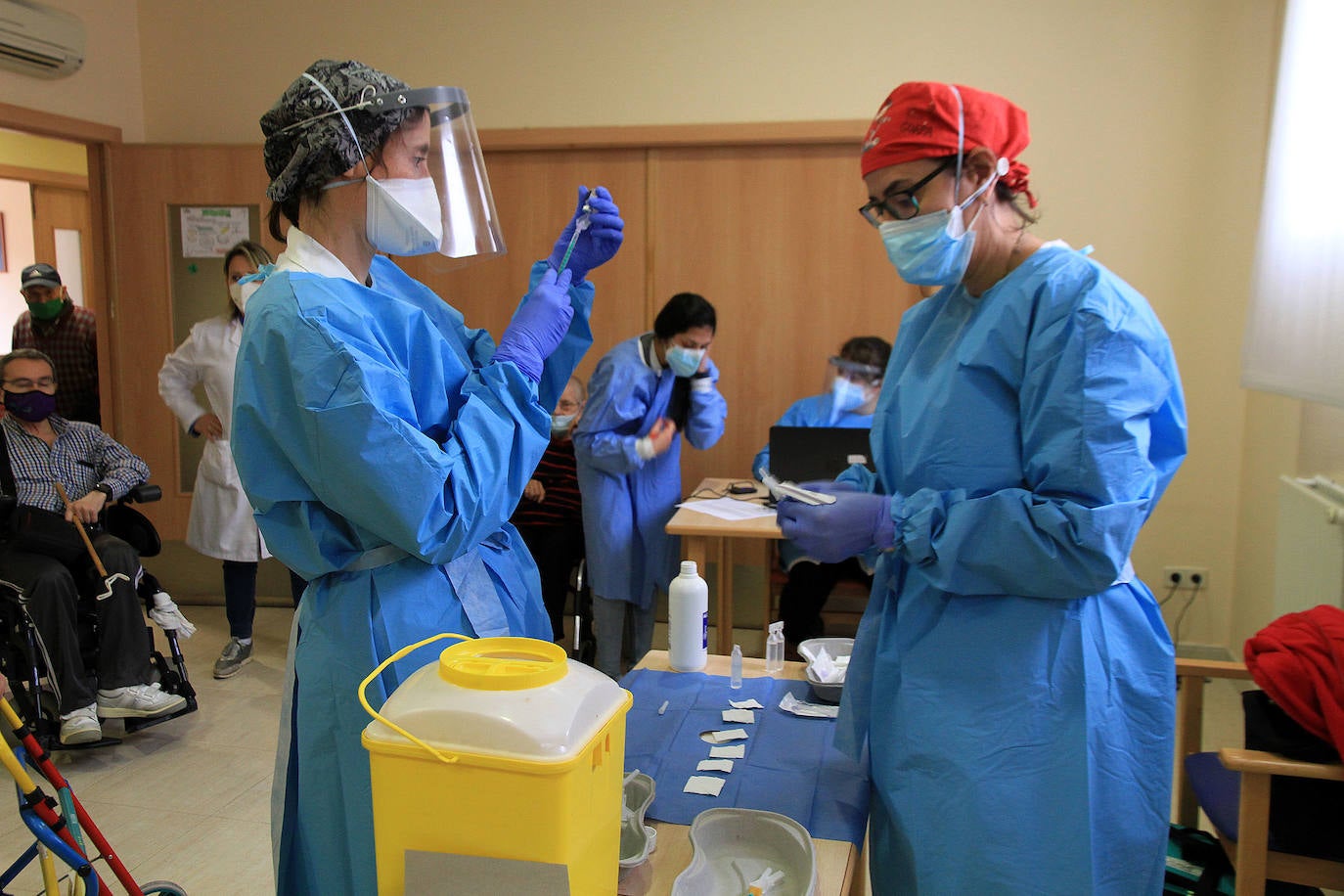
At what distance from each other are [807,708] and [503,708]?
857mm

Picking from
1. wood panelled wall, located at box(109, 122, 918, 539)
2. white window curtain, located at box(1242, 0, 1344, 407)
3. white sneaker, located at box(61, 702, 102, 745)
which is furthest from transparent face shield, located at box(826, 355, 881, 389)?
white sneaker, located at box(61, 702, 102, 745)

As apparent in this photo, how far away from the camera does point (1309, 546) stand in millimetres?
2535

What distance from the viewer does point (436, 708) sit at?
2.77 ft

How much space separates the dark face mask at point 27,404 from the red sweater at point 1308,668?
3443 mm

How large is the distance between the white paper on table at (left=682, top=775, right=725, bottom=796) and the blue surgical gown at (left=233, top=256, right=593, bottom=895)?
33cm

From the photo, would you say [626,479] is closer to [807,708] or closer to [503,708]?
[807,708]

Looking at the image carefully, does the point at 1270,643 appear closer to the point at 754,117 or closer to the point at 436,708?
the point at 436,708

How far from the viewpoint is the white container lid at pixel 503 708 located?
0.82 m

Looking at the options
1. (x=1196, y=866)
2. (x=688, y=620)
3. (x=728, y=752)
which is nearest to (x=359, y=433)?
(x=728, y=752)

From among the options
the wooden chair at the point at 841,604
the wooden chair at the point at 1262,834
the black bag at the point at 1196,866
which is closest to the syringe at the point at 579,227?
A: the wooden chair at the point at 1262,834

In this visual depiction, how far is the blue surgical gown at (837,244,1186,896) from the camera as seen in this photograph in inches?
42.5

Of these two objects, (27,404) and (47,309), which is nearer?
(27,404)

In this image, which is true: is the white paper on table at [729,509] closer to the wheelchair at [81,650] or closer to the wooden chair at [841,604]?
the wooden chair at [841,604]

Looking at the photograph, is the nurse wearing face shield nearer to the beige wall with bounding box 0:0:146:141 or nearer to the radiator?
the radiator
